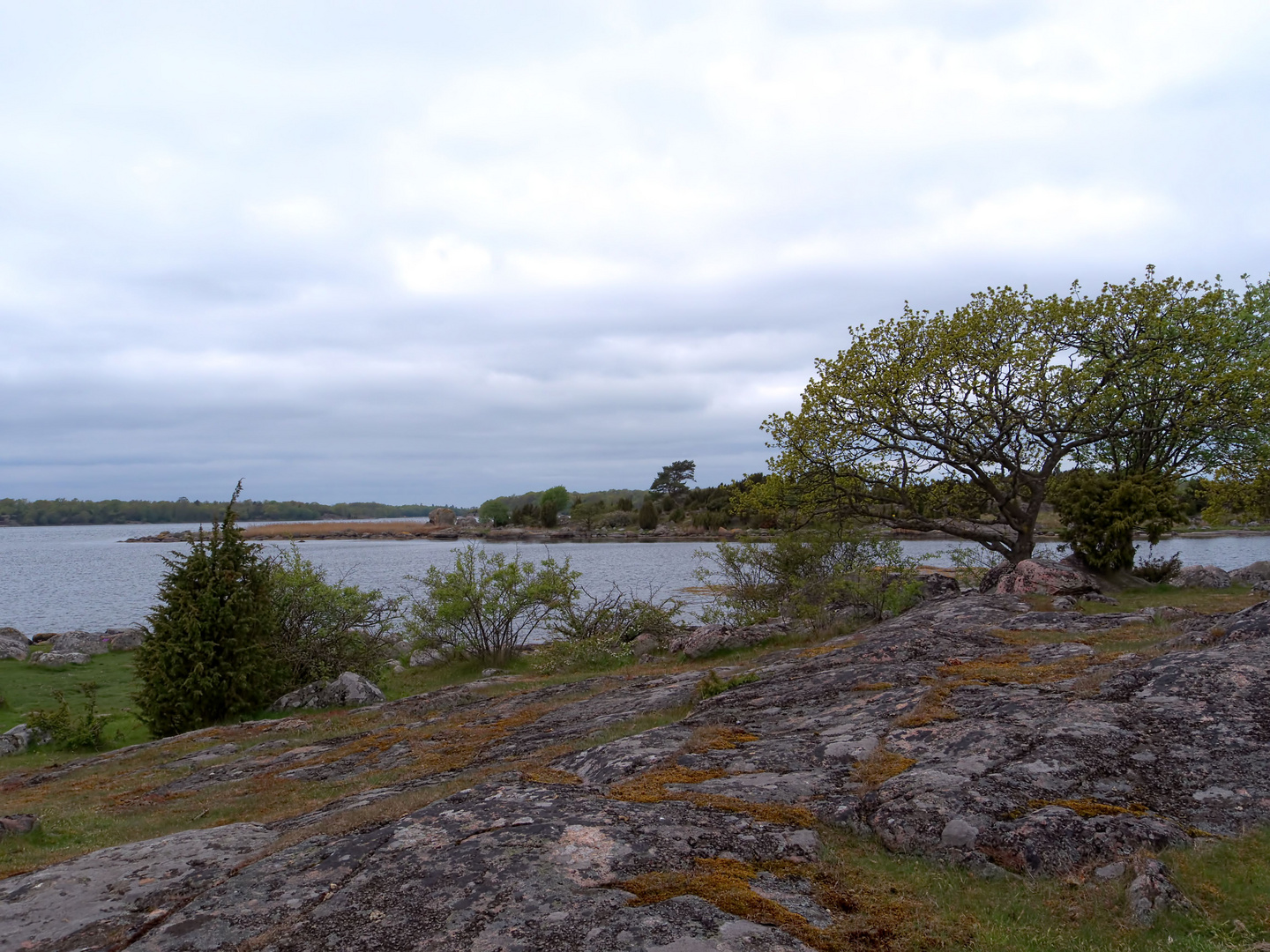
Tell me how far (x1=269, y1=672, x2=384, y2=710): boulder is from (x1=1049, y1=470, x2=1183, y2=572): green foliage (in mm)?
18046

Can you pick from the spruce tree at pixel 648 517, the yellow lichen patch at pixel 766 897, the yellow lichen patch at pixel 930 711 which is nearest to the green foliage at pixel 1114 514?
the yellow lichen patch at pixel 930 711

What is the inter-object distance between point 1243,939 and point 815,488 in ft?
60.0

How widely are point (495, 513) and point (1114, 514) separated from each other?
4797 inches

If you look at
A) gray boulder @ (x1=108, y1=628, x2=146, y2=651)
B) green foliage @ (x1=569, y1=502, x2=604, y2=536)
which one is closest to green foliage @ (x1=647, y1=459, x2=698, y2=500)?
green foliage @ (x1=569, y1=502, x2=604, y2=536)

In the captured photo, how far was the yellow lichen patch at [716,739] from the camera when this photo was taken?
7691 mm

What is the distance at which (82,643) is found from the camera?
3228cm

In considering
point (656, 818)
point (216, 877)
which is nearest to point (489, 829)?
point (656, 818)

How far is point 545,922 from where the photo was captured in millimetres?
4148

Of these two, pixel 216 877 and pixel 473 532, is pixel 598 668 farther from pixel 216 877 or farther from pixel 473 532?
pixel 473 532

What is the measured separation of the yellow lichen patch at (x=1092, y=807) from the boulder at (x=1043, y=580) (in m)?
12.1

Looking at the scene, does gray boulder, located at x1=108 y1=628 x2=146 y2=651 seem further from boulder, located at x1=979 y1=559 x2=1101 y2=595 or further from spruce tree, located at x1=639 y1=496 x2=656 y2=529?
spruce tree, located at x1=639 y1=496 x2=656 y2=529

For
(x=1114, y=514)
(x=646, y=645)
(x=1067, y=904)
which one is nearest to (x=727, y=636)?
(x=646, y=645)

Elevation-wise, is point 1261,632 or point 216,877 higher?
point 1261,632

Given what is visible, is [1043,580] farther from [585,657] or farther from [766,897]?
[766,897]
